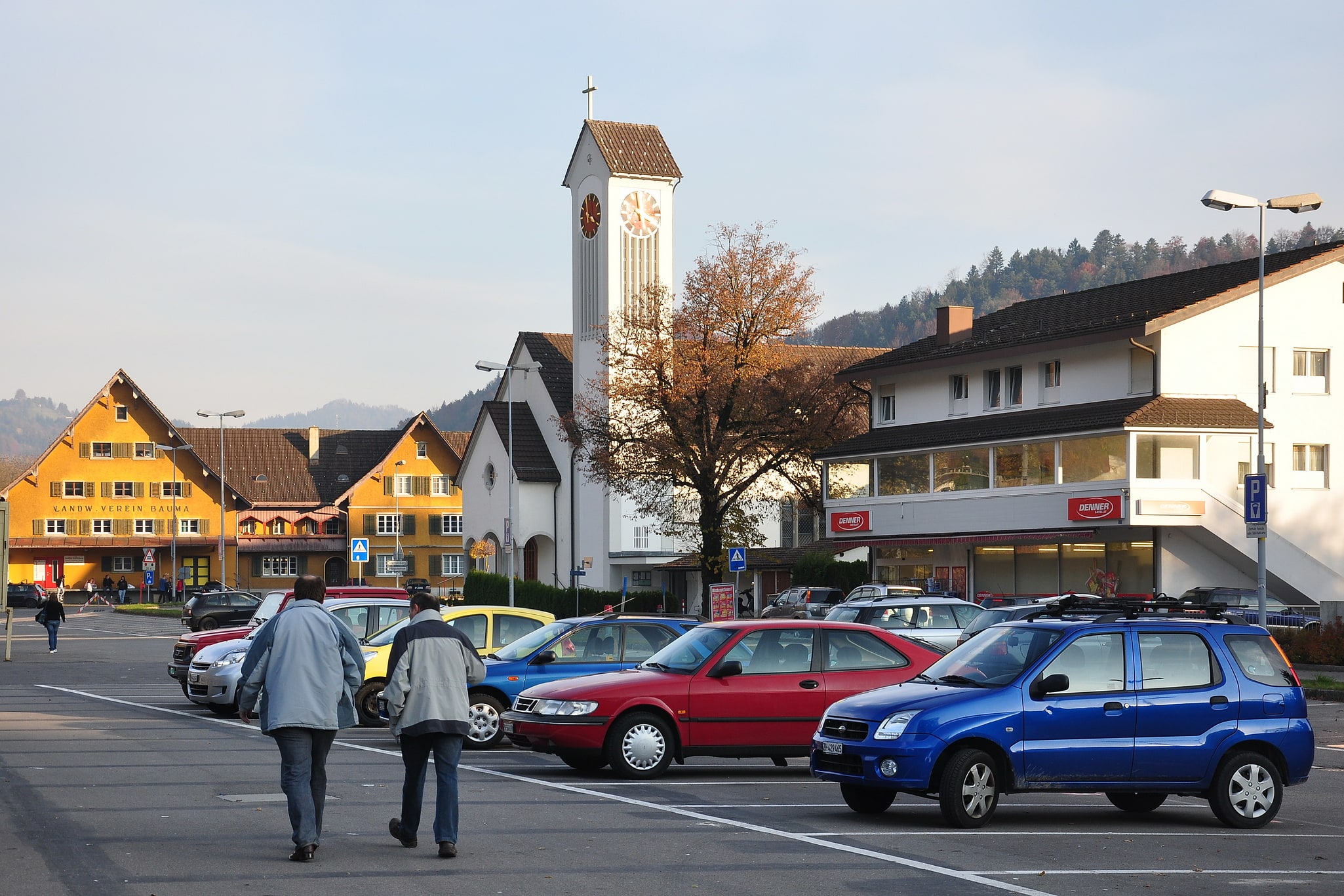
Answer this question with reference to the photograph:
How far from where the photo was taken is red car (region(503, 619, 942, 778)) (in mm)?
15234

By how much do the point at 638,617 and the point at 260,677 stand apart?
327 inches

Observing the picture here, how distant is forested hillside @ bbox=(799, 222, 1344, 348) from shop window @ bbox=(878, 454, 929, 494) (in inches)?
3696

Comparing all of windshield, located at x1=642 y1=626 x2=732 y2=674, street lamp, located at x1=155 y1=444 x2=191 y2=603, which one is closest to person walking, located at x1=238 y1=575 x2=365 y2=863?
windshield, located at x1=642 y1=626 x2=732 y2=674

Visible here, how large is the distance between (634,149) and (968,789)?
59369 mm

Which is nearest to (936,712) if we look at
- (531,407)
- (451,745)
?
(451,745)

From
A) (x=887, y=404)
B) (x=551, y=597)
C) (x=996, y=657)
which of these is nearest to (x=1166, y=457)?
(x=887, y=404)

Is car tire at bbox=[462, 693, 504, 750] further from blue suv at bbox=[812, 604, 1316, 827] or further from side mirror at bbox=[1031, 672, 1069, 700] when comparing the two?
side mirror at bbox=[1031, 672, 1069, 700]

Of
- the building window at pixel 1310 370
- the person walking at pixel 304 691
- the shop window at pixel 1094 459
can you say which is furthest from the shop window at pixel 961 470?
the person walking at pixel 304 691

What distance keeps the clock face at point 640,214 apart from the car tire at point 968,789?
57.2m

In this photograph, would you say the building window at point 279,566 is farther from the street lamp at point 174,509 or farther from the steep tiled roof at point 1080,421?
the steep tiled roof at point 1080,421

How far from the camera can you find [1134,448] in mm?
44562

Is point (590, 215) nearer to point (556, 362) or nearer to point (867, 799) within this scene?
point (556, 362)

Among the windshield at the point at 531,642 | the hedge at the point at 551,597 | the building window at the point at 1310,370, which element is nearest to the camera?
the windshield at the point at 531,642

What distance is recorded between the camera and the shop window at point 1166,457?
147ft
